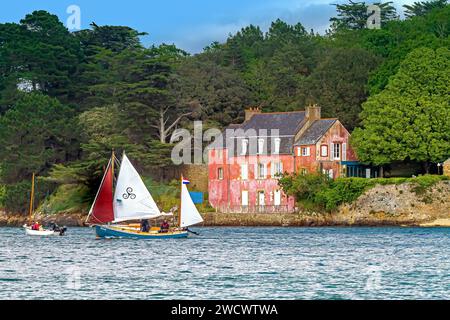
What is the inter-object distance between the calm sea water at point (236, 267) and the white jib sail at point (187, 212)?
122cm

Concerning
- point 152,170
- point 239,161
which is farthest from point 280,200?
point 152,170

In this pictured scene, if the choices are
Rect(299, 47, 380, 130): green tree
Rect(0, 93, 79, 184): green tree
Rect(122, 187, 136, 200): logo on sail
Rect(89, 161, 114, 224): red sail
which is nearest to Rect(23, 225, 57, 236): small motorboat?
Rect(89, 161, 114, 224): red sail

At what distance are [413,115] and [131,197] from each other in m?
24.5

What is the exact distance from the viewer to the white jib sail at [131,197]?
8300 centimetres

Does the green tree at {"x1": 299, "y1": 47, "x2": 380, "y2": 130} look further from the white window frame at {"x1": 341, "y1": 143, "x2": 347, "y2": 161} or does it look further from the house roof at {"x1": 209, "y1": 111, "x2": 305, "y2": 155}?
the white window frame at {"x1": 341, "y1": 143, "x2": 347, "y2": 161}

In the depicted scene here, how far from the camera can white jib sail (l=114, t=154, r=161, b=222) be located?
83.0 meters

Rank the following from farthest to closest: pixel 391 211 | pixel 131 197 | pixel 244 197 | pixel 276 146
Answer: pixel 244 197 → pixel 276 146 → pixel 391 211 → pixel 131 197

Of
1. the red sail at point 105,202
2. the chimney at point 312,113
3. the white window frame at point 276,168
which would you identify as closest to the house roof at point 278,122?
the chimney at point 312,113

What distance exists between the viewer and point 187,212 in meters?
84.4

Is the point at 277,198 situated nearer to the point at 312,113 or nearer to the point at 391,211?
the point at 312,113

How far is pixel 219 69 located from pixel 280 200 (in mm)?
19259

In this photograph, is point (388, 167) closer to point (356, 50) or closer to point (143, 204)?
point (356, 50)

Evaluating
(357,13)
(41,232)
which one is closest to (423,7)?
(357,13)

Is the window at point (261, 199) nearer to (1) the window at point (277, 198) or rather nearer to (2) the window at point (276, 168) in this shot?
(1) the window at point (277, 198)
